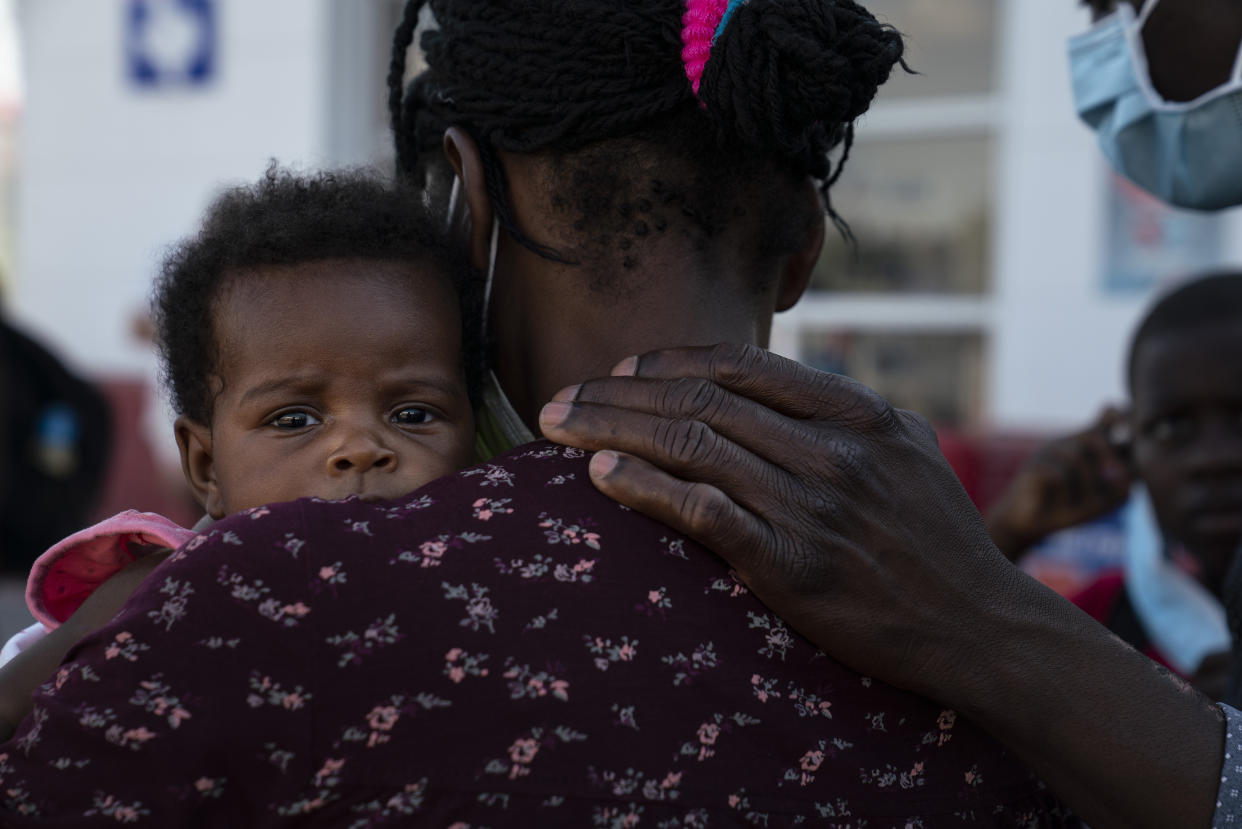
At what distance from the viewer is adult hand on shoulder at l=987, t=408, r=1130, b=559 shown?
3402mm

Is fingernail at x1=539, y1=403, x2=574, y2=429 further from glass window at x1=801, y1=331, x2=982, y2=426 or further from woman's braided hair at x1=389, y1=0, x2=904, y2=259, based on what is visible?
glass window at x1=801, y1=331, x2=982, y2=426

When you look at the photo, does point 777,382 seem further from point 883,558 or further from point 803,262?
point 803,262

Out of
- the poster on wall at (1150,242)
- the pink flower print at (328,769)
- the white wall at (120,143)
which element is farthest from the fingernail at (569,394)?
the white wall at (120,143)

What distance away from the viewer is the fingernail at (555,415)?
1365 millimetres

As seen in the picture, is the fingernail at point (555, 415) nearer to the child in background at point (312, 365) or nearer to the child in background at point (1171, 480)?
the child in background at point (312, 365)

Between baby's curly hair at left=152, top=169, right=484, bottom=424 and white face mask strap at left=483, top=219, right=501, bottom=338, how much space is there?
3 cm

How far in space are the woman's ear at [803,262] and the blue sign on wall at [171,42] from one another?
19.4 feet

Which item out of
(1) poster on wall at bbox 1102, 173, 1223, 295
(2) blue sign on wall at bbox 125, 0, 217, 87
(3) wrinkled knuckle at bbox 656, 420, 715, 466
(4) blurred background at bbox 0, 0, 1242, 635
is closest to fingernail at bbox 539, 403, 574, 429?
(3) wrinkled knuckle at bbox 656, 420, 715, 466

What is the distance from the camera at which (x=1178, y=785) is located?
1398mm

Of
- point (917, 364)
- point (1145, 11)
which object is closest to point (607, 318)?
point (1145, 11)

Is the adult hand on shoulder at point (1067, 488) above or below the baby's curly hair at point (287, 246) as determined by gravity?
below

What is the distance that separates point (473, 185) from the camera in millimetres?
1549

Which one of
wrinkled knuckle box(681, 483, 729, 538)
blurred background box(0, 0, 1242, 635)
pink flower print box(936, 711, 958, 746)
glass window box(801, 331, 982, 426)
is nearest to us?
wrinkled knuckle box(681, 483, 729, 538)

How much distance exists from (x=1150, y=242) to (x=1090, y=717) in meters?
4.34
